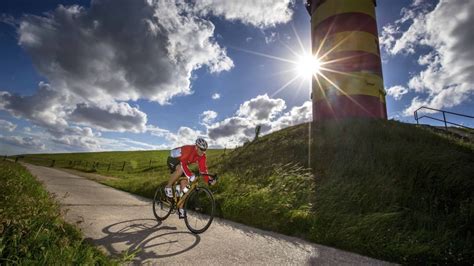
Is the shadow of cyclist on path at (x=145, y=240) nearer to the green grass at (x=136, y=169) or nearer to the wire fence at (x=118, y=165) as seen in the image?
the green grass at (x=136, y=169)

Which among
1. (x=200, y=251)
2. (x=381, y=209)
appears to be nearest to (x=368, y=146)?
(x=381, y=209)

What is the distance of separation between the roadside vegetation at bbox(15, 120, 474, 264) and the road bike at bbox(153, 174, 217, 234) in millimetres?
1270


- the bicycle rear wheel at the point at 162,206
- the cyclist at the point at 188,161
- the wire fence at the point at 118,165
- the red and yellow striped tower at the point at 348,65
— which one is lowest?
the bicycle rear wheel at the point at 162,206

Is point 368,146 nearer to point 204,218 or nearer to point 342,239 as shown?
point 342,239

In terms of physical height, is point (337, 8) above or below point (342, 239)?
above

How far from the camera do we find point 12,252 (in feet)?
10.6

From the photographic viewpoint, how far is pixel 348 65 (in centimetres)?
1608

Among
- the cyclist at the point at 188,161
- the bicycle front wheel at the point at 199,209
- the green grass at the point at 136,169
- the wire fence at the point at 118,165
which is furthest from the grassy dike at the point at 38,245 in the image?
the wire fence at the point at 118,165

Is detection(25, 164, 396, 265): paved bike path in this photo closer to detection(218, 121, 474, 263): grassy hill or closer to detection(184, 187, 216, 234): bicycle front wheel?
detection(184, 187, 216, 234): bicycle front wheel

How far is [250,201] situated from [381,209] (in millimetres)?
3299

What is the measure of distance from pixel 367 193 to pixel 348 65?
34.8ft

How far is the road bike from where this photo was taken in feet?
19.7

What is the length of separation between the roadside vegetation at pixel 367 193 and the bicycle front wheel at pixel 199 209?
125 cm

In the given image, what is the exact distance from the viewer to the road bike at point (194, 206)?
600 cm
